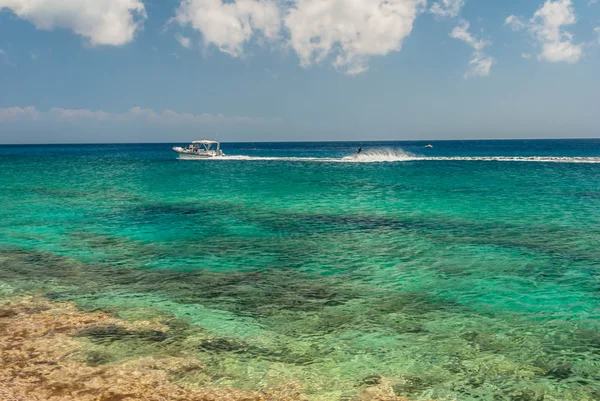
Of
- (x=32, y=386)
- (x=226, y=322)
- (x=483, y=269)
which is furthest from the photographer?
(x=483, y=269)

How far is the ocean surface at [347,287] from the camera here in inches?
293

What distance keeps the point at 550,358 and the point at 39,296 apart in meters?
11.7

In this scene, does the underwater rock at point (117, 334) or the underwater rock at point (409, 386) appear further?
the underwater rock at point (117, 334)

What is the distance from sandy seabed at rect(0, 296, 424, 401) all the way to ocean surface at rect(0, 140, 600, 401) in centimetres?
29

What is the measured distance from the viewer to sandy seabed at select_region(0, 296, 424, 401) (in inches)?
257

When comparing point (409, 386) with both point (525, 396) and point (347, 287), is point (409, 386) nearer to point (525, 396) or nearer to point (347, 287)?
point (525, 396)

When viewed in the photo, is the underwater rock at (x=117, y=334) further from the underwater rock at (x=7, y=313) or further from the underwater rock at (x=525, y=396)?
the underwater rock at (x=525, y=396)

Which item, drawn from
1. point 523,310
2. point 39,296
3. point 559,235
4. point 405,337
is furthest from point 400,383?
point 559,235

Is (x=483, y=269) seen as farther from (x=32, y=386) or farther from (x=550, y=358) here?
(x=32, y=386)

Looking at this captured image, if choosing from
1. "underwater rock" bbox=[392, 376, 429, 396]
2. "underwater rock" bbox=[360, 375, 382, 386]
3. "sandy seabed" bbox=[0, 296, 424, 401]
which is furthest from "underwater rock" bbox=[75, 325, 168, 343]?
"underwater rock" bbox=[392, 376, 429, 396]

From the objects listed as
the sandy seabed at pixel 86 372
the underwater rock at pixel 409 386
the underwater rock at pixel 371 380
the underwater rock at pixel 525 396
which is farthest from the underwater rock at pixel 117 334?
the underwater rock at pixel 525 396

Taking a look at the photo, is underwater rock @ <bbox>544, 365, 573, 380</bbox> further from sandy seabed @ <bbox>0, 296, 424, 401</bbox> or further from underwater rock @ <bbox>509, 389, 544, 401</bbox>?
sandy seabed @ <bbox>0, 296, 424, 401</bbox>

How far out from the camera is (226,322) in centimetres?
936

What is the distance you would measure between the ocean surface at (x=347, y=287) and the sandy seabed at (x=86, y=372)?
0.94 ft
